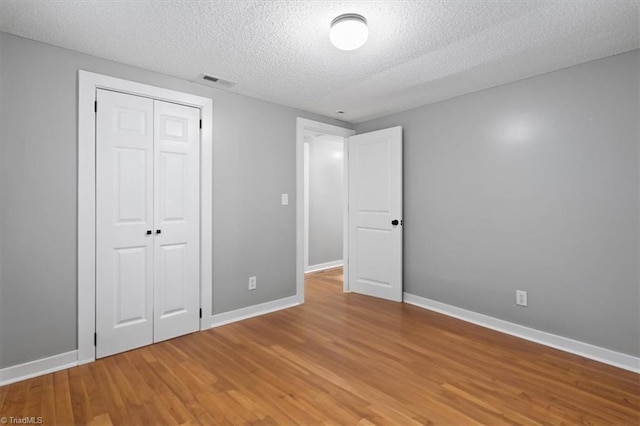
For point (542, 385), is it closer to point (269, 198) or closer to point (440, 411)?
point (440, 411)

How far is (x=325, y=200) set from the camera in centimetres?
595

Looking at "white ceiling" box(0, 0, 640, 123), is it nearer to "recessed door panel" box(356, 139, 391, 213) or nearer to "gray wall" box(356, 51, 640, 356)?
"gray wall" box(356, 51, 640, 356)

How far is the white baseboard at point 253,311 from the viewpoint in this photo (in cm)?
324

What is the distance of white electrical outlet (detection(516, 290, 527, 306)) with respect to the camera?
2957mm

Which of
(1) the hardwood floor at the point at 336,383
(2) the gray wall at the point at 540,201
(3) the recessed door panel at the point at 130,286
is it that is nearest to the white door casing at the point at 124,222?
(3) the recessed door panel at the point at 130,286

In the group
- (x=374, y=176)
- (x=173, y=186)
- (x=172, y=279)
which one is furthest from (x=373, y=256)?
(x=173, y=186)

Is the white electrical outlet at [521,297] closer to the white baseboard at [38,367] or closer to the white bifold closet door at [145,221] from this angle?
the white bifold closet door at [145,221]

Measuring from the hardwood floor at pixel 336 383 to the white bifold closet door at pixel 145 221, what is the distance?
0.78 ft

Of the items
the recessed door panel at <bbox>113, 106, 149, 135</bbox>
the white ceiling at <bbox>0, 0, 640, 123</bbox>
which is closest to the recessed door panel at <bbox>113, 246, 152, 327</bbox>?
the recessed door panel at <bbox>113, 106, 149, 135</bbox>

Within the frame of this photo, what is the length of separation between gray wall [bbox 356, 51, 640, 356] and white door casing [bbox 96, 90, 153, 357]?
2.83 meters

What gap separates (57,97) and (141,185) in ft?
2.68

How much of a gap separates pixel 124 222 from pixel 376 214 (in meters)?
2.75

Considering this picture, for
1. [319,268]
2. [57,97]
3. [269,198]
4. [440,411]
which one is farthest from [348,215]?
[57,97]

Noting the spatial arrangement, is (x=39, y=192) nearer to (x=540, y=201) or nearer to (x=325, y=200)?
(x=540, y=201)
